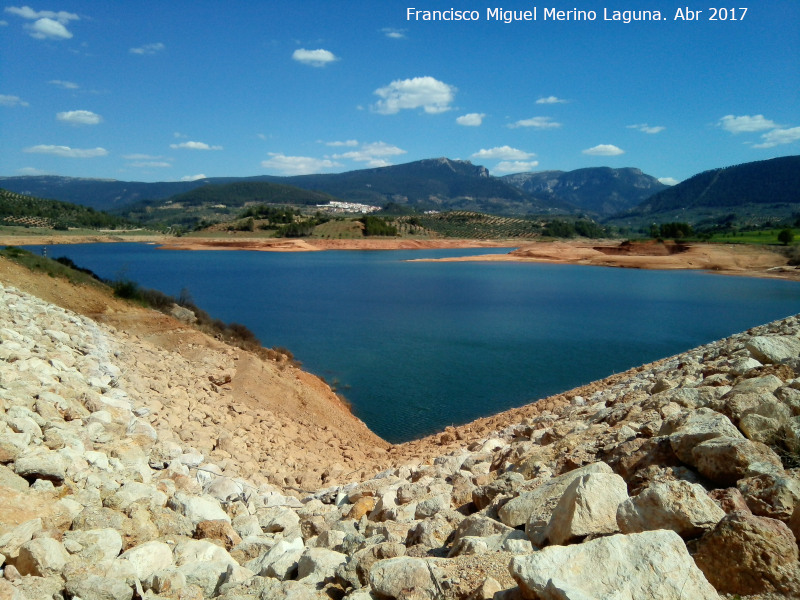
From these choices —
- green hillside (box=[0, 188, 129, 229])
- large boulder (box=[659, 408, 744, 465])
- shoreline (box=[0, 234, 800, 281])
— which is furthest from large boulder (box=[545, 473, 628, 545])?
green hillside (box=[0, 188, 129, 229])

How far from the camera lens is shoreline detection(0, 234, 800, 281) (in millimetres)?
60188

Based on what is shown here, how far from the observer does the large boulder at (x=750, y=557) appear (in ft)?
7.64

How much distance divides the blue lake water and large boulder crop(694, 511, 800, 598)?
1004cm

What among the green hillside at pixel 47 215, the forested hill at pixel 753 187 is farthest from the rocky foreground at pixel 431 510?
the forested hill at pixel 753 187

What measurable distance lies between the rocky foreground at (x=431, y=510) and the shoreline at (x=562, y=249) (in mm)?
56312

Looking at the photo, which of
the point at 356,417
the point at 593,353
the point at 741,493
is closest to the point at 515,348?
the point at 593,353

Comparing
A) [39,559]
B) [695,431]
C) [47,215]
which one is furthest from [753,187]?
[39,559]

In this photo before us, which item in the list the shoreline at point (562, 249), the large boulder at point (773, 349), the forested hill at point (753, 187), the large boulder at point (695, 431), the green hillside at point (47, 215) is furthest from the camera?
the forested hill at point (753, 187)

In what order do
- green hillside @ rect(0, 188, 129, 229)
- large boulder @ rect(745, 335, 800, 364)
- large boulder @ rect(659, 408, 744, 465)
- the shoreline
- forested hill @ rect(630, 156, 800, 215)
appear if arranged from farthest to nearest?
forested hill @ rect(630, 156, 800, 215) → green hillside @ rect(0, 188, 129, 229) → the shoreline → large boulder @ rect(745, 335, 800, 364) → large boulder @ rect(659, 408, 744, 465)

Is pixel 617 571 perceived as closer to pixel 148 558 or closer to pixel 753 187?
pixel 148 558

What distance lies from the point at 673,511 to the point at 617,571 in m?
0.57

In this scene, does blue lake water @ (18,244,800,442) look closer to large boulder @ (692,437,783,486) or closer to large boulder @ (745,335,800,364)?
large boulder @ (745,335,800,364)

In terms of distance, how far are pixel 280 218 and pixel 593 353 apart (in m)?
95.5

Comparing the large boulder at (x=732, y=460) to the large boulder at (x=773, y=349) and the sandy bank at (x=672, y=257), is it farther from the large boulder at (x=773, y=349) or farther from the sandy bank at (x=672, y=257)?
the sandy bank at (x=672, y=257)
